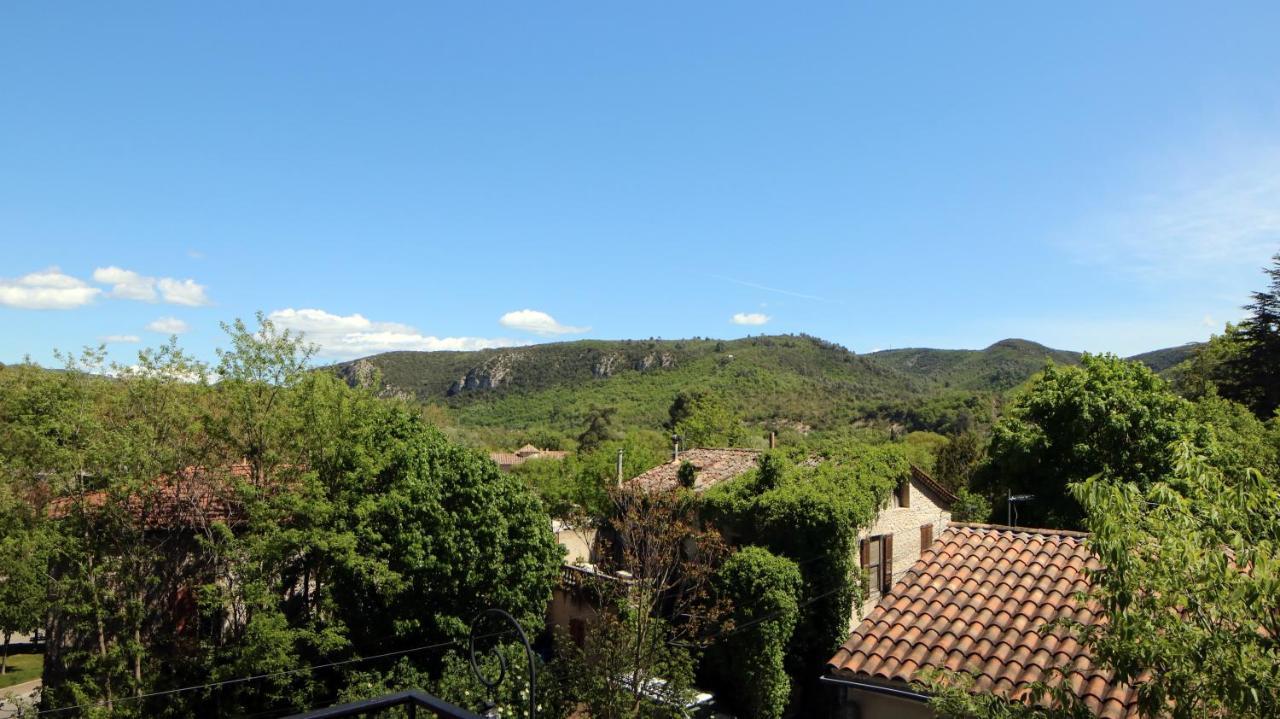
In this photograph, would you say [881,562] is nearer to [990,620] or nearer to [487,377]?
[990,620]

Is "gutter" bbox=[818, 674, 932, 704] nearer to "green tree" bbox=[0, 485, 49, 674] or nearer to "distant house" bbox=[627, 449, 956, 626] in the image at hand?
"distant house" bbox=[627, 449, 956, 626]

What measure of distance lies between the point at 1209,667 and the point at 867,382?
9767 centimetres

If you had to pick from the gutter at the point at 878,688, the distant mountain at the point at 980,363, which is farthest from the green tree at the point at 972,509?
the distant mountain at the point at 980,363

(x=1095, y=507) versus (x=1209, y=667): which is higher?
(x=1095, y=507)

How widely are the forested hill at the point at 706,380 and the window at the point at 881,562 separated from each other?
5328 centimetres

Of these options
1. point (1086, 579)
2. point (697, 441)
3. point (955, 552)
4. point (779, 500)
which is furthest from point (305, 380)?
point (697, 441)

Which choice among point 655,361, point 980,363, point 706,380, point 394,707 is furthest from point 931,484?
point 980,363

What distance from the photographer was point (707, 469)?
25.9m

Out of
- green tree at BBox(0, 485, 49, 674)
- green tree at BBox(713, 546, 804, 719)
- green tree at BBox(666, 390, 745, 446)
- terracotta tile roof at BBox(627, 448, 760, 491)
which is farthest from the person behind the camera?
green tree at BBox(666, 390, 745, 446)

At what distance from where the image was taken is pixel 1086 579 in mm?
9531

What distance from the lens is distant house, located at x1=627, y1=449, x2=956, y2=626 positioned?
21.1 meters

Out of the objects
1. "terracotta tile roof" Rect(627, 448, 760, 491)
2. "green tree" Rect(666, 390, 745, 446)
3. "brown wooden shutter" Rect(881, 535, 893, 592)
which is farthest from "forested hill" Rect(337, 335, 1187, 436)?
"brown wooden shutter" Rect(881, 535, 893, 592)

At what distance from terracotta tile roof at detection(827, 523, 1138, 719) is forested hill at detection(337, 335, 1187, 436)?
6443cm

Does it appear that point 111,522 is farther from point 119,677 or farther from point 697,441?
point 697,441
